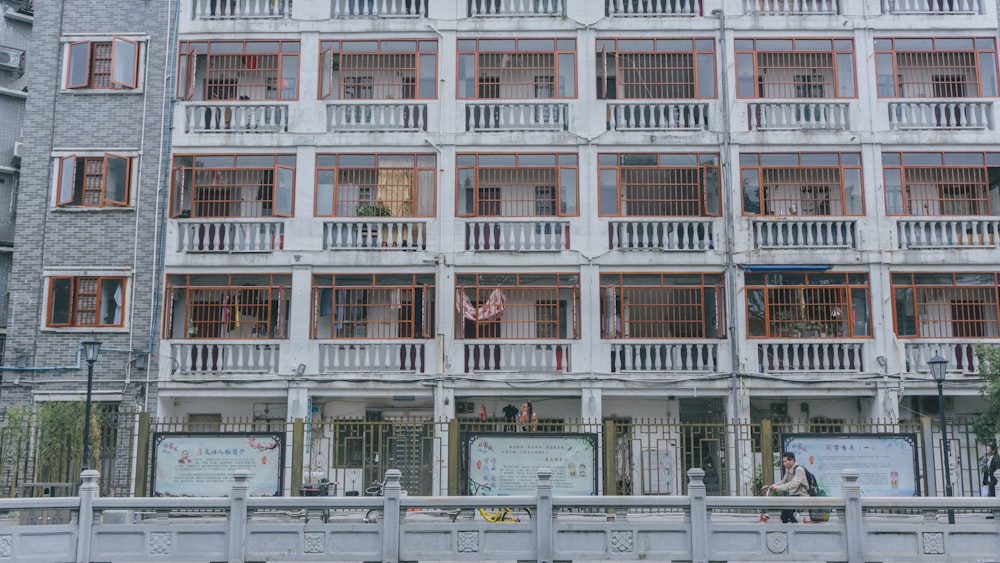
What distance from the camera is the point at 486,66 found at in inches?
949

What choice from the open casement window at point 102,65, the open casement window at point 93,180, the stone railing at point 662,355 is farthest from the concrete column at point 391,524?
the open casement window at point 102,65

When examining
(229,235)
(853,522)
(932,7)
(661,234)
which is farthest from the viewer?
(932,7)

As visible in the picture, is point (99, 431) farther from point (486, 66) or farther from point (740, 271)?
point (740, 271)

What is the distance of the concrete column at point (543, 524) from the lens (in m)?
13.5

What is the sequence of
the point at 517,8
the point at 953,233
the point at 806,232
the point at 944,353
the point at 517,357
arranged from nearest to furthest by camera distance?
the point at 944,353 → the point at 517,357 → the point at 953,233 → the point at 806,232 → the point at 517,8

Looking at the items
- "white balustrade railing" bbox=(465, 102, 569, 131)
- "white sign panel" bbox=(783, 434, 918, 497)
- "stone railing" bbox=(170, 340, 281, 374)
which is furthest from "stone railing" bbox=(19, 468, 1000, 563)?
"white balustrade railing" bbox=(465, 102, 569, 131)

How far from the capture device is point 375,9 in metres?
24.2

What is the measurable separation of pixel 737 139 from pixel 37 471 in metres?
18.4

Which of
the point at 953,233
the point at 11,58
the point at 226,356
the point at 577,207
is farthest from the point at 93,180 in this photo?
the point at 953,233

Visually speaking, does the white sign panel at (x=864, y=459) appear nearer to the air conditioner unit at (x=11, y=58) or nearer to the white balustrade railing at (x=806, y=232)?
the white balustrade railing at (x=806, y=232)

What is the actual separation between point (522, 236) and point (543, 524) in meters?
10.7

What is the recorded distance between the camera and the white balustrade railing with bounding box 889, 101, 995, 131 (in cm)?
2322

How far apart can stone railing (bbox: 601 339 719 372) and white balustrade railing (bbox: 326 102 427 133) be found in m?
7.52

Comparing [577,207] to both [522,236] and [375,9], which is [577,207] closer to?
[522,236]
